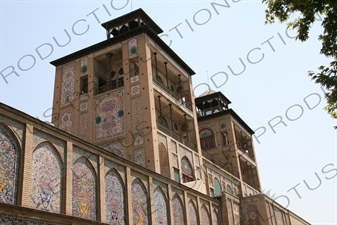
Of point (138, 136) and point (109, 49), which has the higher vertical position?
point (109, 49)

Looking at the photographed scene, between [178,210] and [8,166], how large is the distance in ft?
32.0

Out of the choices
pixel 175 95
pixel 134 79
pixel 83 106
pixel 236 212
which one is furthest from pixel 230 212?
pixel 83 106

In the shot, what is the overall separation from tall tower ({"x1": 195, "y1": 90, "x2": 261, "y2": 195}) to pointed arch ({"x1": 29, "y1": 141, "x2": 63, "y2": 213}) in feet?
71.5

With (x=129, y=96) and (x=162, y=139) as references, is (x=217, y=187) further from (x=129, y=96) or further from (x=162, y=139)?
(x=129, y=96)

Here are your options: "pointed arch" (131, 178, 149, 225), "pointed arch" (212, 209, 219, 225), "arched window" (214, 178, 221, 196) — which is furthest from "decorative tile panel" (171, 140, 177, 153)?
"pointed arch" (131, 178, 149, 225)

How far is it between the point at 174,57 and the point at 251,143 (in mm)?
17595

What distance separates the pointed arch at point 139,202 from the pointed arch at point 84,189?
7.42 ft

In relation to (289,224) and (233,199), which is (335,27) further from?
(289,224)

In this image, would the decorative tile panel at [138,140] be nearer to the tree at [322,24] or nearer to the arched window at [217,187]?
the arched window at [217,187]

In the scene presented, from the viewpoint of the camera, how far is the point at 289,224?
3009cm

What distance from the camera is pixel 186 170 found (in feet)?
78.4

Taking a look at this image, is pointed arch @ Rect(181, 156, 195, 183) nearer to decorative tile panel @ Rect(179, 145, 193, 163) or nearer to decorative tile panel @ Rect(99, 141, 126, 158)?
decorative tile panel @ Rect(179, 145, 193, 163)

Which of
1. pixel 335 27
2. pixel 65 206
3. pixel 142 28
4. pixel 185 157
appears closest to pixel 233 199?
pixel 185 157

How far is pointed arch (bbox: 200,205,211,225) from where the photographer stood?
20.0 metres
